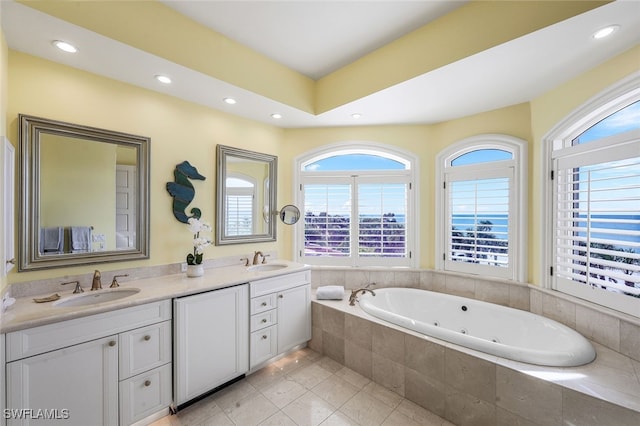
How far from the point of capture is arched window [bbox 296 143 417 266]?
310cm

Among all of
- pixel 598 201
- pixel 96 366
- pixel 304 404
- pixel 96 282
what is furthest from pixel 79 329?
pixel 598 201

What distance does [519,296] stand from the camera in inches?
96.6

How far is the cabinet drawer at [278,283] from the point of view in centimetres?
225

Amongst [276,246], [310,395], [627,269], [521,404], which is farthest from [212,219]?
[627,269]

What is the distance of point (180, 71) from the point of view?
6.22ft

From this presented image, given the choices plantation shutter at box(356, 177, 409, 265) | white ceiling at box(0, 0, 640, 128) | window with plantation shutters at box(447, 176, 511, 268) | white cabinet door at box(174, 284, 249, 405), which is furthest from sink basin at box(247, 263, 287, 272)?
window with plantation shutters at box(447, 176, 511, 268)

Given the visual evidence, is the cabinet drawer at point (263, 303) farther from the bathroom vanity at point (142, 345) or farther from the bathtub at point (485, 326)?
the bathtub at point (485, 326)

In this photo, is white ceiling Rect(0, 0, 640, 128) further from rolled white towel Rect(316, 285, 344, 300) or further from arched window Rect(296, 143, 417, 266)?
rolled white towel Rect(316, 285, 344, 300)

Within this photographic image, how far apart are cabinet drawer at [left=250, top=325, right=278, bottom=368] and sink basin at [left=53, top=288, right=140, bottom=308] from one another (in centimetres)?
100

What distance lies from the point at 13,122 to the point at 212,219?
1.42 m

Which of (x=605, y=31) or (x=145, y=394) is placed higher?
(x=605, y=31)

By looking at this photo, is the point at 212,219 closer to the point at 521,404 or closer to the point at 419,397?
the point at 419,397

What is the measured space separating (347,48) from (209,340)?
2572 millimetres

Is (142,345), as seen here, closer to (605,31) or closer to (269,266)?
(269,266)
